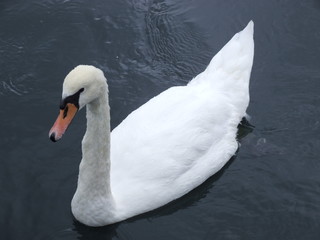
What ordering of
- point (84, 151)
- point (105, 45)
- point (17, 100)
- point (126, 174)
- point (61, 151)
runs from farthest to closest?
point (105, 45) < point (17, 100) < point (61, 151) < point (126, 174) < point (84, 151)

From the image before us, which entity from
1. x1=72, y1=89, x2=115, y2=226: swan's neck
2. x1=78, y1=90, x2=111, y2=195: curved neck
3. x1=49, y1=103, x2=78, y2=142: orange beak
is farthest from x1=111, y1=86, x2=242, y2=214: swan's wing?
x1=49, y1=103, x2=78, y2=142: orange beak

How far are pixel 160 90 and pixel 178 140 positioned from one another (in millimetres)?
2256

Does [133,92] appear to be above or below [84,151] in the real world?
below

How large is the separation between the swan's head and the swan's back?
157cm

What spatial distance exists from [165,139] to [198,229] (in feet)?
4.05

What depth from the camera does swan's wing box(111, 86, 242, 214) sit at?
27.5 ft

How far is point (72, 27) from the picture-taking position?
1203 cm

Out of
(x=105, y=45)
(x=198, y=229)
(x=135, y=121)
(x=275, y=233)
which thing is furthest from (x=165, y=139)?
(x=105, y=45)

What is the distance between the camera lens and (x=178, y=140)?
8.67 meters

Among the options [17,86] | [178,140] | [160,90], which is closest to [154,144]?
[178,140]

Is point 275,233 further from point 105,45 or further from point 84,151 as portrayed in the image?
point 105,45

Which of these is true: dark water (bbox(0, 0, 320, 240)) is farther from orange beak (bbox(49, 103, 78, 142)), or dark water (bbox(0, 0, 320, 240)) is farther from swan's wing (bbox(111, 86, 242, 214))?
orange beak (bbox(49, 103, 78, 142))

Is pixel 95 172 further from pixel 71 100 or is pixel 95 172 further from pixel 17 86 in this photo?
pixel 17 86

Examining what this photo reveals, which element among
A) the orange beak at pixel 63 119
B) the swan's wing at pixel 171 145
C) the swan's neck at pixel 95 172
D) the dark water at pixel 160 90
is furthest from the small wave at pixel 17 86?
the orange beak at pixel 63 119
